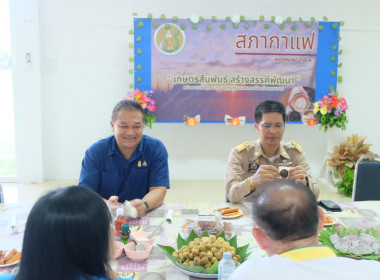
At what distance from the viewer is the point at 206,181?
518cm

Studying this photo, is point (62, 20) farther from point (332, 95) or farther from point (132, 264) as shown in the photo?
point (132, 264)

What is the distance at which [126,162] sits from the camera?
255 centimetres

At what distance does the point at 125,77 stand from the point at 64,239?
4.12 meters

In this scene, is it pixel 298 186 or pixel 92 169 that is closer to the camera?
pixel 298 186

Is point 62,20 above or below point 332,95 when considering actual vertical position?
above

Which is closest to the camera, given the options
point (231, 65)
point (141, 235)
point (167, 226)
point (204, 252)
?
point (204, 252)

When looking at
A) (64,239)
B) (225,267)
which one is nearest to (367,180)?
(225,267)

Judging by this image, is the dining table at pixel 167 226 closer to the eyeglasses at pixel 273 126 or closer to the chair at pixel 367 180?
the chair at pixel 367 180

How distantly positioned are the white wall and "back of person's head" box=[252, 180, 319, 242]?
155 inches

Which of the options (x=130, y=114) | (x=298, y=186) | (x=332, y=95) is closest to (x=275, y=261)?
(x=298, y=186)

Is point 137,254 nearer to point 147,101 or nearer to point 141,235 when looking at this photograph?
point 141,235

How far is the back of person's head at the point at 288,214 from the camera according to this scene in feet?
3.78

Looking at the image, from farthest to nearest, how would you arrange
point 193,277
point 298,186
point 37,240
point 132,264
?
point 132,264
point 193,277
point 298,186
point 37,240

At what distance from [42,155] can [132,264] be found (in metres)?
3.77
